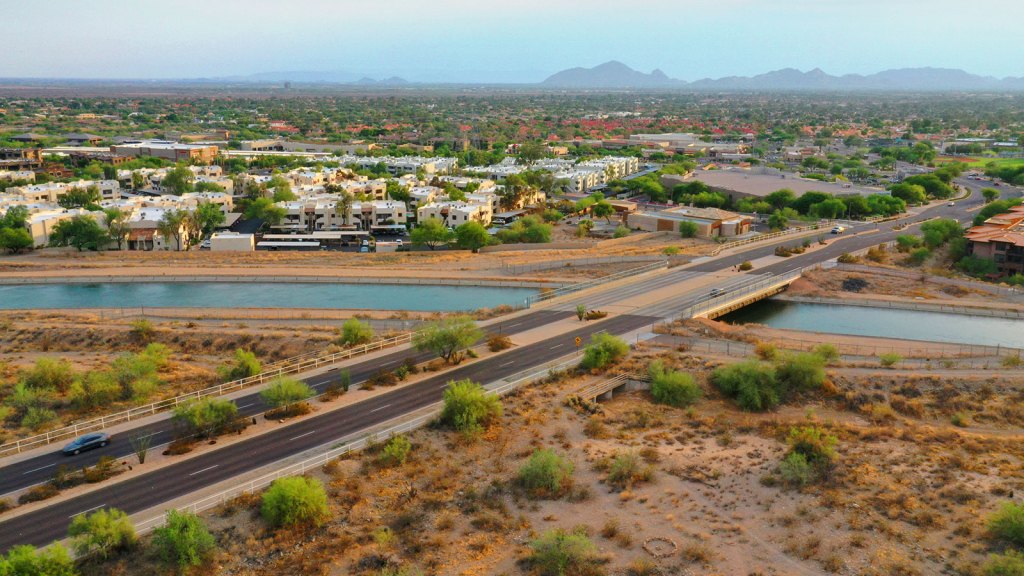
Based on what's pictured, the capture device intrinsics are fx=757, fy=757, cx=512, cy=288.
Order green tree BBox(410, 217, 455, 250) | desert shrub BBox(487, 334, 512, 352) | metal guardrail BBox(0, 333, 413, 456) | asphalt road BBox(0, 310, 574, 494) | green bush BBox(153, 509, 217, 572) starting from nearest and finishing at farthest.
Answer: green bush BBox(153, 509, 217, 572)
asphalt road BBox(0, 310, 574, 494)
metal guardrail BBox(0, 333, 413, 456)
desert shrub BBox(487, 334, 512, 352)
green tree BBox(410, 217, 455, 250)

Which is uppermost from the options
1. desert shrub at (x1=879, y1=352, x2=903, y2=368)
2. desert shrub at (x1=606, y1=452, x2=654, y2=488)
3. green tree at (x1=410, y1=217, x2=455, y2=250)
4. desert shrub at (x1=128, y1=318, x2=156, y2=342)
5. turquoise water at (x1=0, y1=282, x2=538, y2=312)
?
green tree at (x1=410, y1=217, x2=455, y2=250)

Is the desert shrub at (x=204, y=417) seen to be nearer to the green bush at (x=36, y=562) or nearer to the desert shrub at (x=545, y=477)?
the green bush at (x=36, y=562)

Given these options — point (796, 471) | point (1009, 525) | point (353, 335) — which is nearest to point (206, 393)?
point (353, 335)

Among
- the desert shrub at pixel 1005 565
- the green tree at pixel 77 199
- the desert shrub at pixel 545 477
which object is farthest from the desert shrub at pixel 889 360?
the green tree at pixel 77 199

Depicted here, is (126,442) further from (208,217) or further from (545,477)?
(208,217)

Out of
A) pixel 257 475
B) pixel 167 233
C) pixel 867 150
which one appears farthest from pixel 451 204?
pixel 867 150

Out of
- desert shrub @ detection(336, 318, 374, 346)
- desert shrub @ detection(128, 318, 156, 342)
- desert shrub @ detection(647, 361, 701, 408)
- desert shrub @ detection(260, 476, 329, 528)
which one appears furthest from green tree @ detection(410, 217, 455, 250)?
desert shrub @ detection(260, 476, 329, 528)

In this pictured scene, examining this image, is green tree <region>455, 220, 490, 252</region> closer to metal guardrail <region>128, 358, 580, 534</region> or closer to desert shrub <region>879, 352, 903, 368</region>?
metal guardrail <region>128, 358, 580, 534</region>
